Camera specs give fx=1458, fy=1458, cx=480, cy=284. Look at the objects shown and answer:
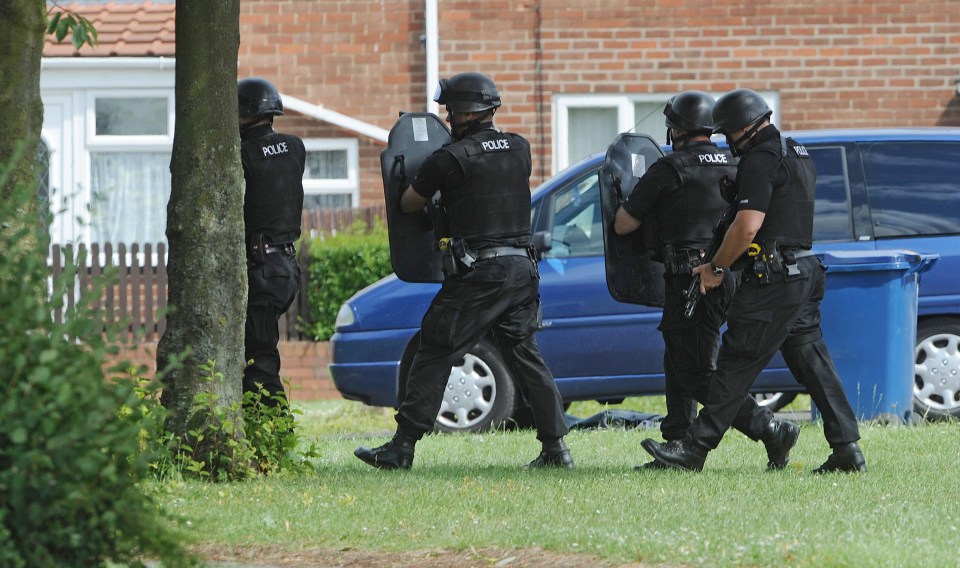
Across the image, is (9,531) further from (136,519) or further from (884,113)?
(884,113)

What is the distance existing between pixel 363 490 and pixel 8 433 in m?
3.34

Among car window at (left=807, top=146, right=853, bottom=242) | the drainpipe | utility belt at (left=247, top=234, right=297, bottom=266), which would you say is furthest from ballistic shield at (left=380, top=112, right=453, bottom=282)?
the drainpipe

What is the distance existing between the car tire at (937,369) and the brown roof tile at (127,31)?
31.0ft

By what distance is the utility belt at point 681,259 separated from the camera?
763 centimetres

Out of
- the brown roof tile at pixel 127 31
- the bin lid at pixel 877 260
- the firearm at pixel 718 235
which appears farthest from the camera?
the brown roof tile at pixel 127 31

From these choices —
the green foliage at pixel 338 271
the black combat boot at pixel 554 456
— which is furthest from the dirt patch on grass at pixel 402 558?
the green foliage at pixel 338 271

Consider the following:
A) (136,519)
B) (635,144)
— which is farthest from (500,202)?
(136,519)

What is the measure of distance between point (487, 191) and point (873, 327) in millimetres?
3593

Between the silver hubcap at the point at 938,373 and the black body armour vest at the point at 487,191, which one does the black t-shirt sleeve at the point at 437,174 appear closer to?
the black body armour vest at the point at 487,191

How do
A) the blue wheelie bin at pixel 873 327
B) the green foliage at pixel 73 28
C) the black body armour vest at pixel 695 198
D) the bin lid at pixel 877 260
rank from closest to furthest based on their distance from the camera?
the green foliage at pixel 73 28
the black body armour vest at pixel 695 198
the bin lid at pixel 877 260
the blue wheelie bin at pixel 873 327

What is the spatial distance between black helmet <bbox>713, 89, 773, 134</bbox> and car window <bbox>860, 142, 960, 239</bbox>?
130 inches

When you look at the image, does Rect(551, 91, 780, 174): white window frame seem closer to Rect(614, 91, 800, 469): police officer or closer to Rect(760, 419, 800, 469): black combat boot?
Rect(614, 91, 800, 469): police officer

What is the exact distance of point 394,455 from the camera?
7617 mm

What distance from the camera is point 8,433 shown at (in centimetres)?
350
